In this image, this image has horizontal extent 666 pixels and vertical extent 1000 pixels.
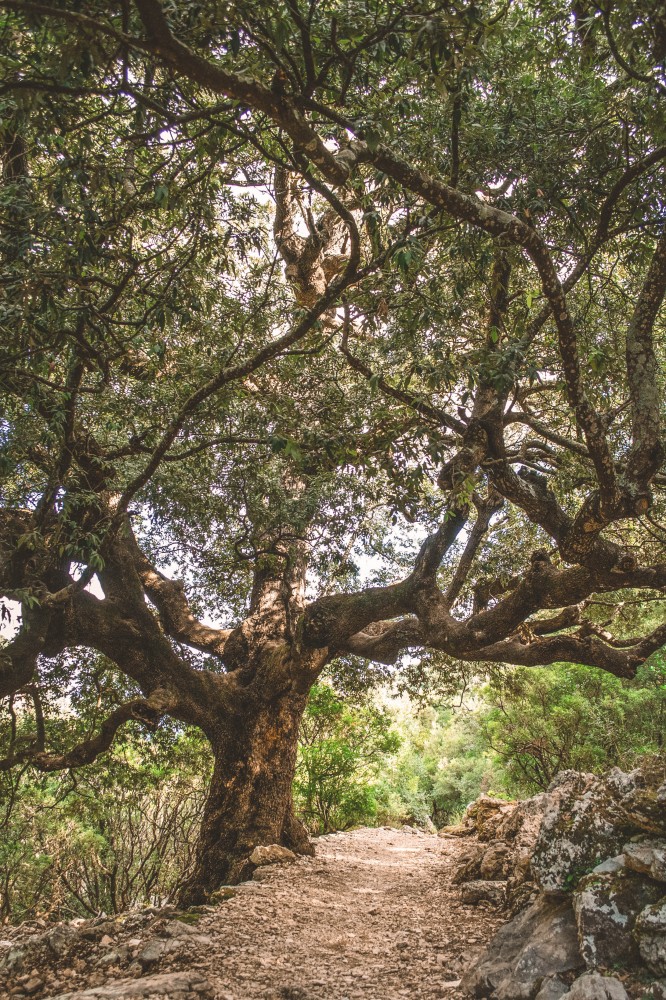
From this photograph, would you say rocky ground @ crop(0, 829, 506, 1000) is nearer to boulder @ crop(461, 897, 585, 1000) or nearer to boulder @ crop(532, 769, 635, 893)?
boulder @ crop(461, 897, 585, 1000)

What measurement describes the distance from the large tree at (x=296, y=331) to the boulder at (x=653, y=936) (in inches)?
100

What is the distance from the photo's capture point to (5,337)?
154 inches

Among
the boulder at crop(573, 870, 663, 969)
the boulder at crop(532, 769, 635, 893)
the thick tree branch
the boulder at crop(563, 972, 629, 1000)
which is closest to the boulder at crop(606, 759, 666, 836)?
the boulder at crop(532, 769, 635, 893)

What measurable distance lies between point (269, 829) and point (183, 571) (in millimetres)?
3751

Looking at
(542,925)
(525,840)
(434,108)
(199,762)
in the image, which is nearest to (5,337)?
(434,108)

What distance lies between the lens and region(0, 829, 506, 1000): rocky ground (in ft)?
12.5

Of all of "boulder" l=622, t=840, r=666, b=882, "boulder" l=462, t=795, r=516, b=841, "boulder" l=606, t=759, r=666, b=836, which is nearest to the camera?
"boulder" l=622, t=840, r=666, b=882

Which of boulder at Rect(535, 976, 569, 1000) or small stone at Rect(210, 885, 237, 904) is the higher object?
boulder at Rect(535, 976, 569, 1000)

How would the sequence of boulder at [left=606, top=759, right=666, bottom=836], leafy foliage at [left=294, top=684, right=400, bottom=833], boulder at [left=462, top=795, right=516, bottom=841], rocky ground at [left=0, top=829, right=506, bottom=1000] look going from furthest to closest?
1. leafy foliage at [left=294, top=684, right=400, bottom=833]
2. boulder at [left=462, top=795, right=516, bottom=841]
3. rocky ground at [left=0, top=829, right=506, bottom=1000]
4. boulder at [left=606, top=759, right=666, bottom=836]

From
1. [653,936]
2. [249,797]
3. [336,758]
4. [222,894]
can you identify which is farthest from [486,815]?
[653,936]

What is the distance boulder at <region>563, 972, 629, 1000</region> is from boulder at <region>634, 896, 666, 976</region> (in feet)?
0.60

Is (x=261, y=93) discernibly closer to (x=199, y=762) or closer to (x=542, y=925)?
(x=542, y=925)

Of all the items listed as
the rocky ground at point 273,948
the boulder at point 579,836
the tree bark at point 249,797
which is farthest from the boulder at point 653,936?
the tree bark at point 249,797

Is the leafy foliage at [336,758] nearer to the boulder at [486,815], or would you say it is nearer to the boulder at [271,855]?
the boulder at [486,815]
